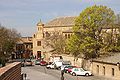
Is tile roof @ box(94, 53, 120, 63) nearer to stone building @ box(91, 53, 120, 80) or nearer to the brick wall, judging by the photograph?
stone building @ box(91, 53, 120, 80)

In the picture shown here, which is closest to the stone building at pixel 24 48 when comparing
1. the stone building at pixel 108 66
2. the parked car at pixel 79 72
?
the stone building at pixel 108 66

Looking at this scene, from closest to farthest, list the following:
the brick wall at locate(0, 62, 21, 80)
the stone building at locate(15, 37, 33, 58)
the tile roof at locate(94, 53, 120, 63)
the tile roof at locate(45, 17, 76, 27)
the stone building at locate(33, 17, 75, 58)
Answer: the brick wall at locate(0, 62, 21, 80) → the tile roof at locate(94, 53, 120, 63) → the stone building at locate(33, 17, 75, 58) → the tile roof at locate(45, 17, 76, 27) → the stone building at locate(15, 37, 33, 58)

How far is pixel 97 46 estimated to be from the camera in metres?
52.4

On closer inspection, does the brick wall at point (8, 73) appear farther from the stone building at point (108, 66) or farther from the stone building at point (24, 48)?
the stone building at point (24, 48)

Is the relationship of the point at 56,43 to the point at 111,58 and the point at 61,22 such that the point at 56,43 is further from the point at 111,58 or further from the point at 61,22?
the point at 111,58

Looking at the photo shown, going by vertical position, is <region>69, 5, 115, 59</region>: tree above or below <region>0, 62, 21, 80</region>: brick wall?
above

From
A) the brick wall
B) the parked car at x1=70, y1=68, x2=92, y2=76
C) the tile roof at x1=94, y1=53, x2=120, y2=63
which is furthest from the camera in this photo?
the parked car at x1=70, y1=68, x2=92, y2=76

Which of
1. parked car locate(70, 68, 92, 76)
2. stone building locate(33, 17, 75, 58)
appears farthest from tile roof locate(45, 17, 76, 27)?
parked car locate(70, 68, 92, 76)

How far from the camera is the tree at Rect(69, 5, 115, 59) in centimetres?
5181

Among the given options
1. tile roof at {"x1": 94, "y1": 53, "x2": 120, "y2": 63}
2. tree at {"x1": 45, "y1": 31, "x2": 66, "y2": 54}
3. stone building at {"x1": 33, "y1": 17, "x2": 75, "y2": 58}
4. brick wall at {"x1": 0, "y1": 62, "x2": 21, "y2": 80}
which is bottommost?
brick wall at {"x1": 0, "y1": 62, "x2": 21, "y2": 80}

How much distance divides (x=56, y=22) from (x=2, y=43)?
39.6 meters

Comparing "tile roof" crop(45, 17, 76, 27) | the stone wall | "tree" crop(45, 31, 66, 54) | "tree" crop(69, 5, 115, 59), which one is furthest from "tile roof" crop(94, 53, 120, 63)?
"tile roof" crop(45, 17, 76, 27)

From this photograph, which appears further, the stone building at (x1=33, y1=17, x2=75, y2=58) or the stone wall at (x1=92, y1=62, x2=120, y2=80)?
the stone building at (x1=33, y1=17, x2=75, y2=58)

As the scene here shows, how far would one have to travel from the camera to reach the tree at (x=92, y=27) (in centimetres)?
5181
